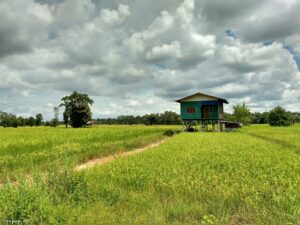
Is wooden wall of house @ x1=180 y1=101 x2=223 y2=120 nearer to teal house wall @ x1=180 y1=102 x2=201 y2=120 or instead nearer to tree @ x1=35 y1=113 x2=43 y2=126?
teal house wall @ x1=180 y1=102 x2=201 y2=120

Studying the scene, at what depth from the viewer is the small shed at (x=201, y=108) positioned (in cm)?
4412

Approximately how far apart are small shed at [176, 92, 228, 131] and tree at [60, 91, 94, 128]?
44548 millimetres

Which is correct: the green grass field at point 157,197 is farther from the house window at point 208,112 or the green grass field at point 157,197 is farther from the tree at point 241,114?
the tree at point 241,114

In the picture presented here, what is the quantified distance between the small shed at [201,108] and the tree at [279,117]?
172 ft

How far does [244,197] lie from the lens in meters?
7.08

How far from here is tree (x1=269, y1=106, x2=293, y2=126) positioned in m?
89.2

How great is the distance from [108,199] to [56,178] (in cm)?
143

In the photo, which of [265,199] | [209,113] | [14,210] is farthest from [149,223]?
[209,113]

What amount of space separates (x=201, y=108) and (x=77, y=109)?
1890 inches

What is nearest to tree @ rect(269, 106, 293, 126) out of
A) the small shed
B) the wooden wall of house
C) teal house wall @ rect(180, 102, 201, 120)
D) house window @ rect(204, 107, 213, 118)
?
the small shed

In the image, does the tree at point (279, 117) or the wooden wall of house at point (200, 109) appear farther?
the tree at point (279, 117)

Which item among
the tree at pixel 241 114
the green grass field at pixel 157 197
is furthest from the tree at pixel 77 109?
the green grass field at pixel 157 197

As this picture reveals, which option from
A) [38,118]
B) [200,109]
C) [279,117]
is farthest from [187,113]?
[38,118]

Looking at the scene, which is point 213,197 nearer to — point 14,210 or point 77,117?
point 14,210
